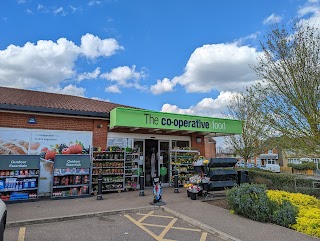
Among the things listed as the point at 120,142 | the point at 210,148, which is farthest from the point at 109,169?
the point at 210,148

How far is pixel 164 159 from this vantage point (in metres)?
13.4

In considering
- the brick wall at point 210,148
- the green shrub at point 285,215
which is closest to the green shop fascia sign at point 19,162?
the green shrub at point 285,215

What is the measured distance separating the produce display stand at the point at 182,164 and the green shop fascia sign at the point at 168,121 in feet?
6.80

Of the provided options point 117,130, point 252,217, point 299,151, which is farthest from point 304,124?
point 117,130

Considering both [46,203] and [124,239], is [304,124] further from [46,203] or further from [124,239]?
[46,203]

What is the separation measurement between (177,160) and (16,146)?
794cm

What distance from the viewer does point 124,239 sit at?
17.3ft

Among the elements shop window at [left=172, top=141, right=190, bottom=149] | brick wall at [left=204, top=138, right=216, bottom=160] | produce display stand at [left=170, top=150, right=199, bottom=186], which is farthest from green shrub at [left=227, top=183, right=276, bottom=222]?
brick wall at [left=204, top=138, right=216, bottom=160]

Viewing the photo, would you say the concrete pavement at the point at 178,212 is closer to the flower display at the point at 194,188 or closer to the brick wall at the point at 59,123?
the flower display at the point at 194,188

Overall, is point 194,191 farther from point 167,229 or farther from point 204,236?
point 204,236

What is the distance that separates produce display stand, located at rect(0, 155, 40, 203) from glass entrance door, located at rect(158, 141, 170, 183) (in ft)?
20.3

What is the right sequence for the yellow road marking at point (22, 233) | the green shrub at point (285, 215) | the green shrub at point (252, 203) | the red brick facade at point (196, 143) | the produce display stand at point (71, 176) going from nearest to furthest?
the yellow road marking at point (22, 233) → the green shrub at point (285, 215) → the green shrub at point (252, 203) → the produce display stand at point (71, 176) → the red brick facade at point (196, 143)

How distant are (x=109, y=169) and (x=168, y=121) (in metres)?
3.59

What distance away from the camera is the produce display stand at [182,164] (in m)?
13.3
